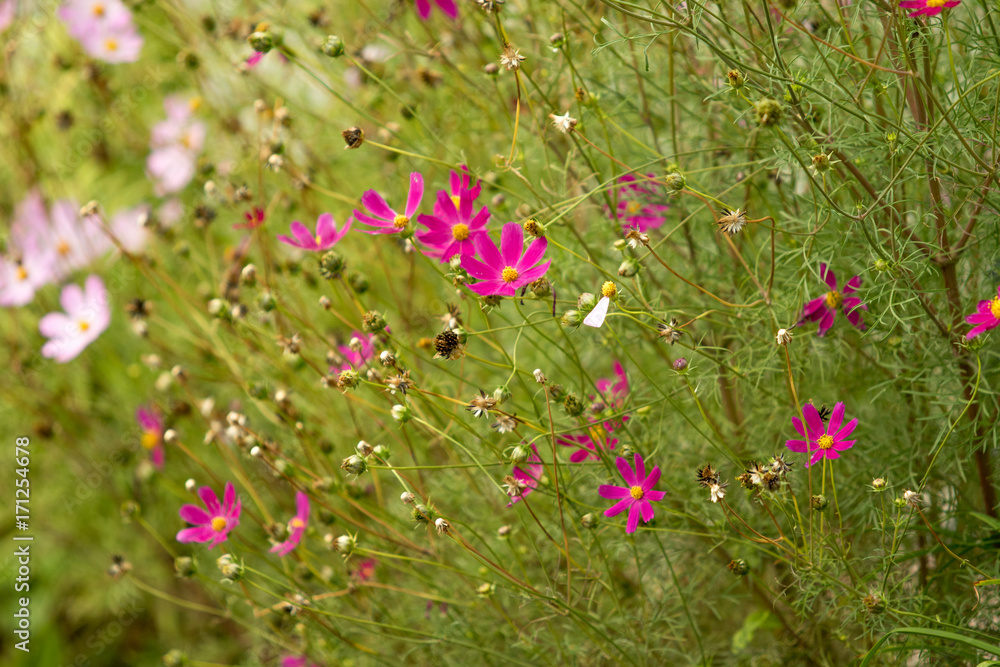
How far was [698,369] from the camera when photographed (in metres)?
1.00

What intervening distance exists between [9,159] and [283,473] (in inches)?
57.7

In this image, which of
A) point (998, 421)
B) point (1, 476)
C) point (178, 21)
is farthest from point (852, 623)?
point (1, 476)

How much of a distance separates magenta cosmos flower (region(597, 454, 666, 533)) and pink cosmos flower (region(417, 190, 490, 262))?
29 cm

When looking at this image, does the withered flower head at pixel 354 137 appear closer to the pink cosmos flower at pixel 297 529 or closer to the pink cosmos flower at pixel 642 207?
the pink cosmos flower at pixel 642 207

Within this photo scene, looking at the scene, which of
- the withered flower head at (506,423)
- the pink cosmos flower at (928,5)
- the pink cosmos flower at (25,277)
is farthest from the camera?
the pink cosmos flower at (25,277)

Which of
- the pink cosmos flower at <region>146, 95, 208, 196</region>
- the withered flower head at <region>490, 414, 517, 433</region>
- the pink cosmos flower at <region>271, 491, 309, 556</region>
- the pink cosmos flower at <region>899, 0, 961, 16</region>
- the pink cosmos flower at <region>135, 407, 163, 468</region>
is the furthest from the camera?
the pink cosmos flower at <region>146, 95, 208, 196</region>

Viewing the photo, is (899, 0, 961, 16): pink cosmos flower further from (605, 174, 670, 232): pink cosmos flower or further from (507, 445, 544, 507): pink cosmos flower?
(507, 445, 544, 507): pink cosmos flower

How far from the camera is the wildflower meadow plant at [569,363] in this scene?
804 mm

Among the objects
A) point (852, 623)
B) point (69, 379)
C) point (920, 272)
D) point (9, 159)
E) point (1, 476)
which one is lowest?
point (1, 476)

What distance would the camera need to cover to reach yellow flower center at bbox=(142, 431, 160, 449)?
1.53 meters

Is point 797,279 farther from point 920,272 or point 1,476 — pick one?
point 1,476

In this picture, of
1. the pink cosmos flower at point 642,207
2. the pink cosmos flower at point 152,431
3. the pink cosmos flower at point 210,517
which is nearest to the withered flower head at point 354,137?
the pink cosmos flower at point 642,207

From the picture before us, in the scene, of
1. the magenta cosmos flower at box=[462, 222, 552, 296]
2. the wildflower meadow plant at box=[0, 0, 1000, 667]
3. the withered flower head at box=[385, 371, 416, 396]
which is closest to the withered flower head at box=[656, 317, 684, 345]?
the wildflower meadow plant at box=[0, 0, 1000, 667]

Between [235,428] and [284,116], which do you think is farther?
[284,116]
